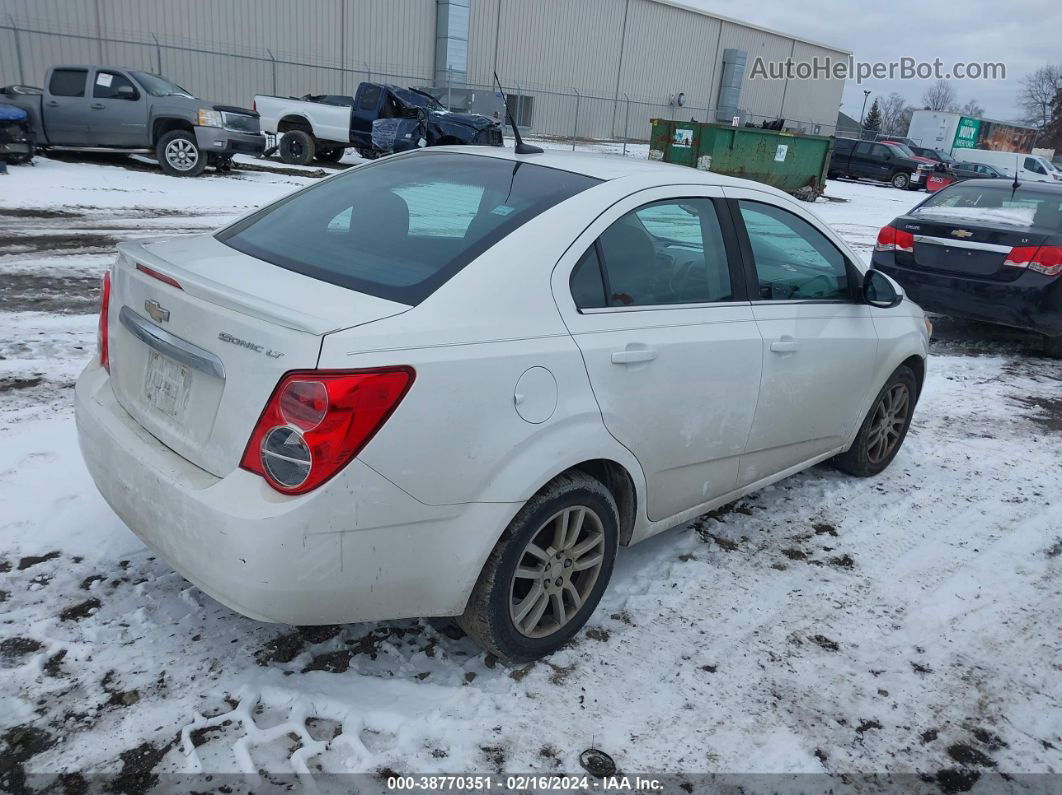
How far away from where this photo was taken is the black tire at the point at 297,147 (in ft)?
58.2

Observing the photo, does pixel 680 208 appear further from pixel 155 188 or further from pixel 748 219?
pixel 155 188

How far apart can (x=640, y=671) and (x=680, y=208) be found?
71.4 inches

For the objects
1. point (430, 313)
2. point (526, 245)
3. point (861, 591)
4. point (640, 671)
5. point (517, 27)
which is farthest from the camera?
point (517, 27)

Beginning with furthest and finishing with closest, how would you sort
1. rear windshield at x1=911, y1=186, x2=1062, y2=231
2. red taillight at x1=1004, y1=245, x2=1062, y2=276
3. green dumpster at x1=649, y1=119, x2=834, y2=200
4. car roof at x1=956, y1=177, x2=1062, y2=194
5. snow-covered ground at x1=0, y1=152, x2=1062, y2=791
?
green dumpster at x1=649, y1=119, x2=834, y2=200, car roof at x1=956, y1=177, x2=1062, y2=194, rear windshield at x1=911, y1=186, x2=1062, y2=231, red taillight at x1=1004, y1=245, x2=1062, y2=276, snow-covered ground at x1=0, y1=152, x2=1062, y2=791

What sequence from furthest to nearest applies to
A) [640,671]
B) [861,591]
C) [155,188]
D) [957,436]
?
1. [155,188]
2. [957,436]
3. [861,591]
4. [640,671]

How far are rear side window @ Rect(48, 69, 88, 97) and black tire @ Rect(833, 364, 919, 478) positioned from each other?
14341 millimetres

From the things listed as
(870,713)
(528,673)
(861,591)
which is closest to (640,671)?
(528,673)

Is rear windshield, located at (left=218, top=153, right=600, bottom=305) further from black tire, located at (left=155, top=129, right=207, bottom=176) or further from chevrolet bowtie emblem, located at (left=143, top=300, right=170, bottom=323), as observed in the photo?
black tire, located at (left=155, top=129, right=207, bottom=176)

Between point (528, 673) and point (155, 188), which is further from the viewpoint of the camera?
point (155, 188)

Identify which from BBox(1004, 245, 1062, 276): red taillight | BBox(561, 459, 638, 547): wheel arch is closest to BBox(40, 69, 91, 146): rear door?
BBox(1004, 245, 1062, 276): red taillight

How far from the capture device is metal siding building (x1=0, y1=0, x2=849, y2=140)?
2312 centimetres

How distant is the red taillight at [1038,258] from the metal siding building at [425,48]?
75.8 feet

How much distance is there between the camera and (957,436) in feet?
18.6

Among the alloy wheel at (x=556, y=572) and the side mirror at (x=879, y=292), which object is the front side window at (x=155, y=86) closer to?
the side mirror at (x=879, y=292)
